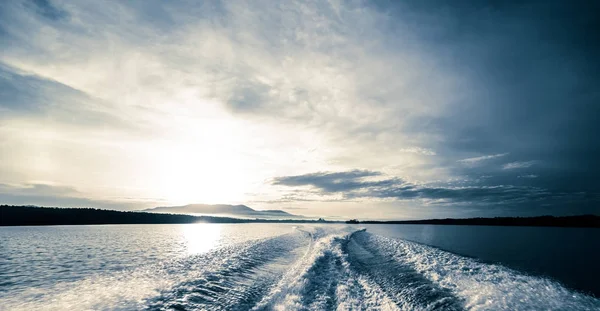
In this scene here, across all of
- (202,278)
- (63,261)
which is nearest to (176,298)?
(202,278)

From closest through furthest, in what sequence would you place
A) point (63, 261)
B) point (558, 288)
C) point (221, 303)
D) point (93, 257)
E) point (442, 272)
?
1. point (221, 303)
2. point (558, 288)
3. point (442, 272)
4. point (63, 261)
5. point (93, 257)

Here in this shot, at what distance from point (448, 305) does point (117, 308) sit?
12.4 metres

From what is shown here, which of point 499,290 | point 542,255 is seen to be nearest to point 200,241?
point 499,290

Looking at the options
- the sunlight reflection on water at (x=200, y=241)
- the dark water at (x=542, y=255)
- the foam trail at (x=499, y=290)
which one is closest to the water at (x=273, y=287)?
the foam trail at (x=499, y=290)

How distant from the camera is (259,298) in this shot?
10.8 m

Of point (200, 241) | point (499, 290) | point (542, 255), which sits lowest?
point (542, 255)

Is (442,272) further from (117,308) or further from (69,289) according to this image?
(69,289)

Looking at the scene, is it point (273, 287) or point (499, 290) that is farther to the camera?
point (273, 287)

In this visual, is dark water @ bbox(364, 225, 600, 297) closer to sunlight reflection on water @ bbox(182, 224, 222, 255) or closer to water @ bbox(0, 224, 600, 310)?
water @ bbox(0, 224, 600, 310)

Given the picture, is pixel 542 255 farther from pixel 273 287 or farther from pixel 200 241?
pixel 200 241

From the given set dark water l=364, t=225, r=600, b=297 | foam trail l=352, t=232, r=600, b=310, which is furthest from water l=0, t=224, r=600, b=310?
dark water l=364, t=225, r=600, b=297

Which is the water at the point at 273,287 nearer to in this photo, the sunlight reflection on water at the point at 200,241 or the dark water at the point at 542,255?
the dark water at the point at 542,255

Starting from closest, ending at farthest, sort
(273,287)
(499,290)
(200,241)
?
(499,290)
(273,287)
(200,241)

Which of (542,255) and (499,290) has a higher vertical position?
(499,290)
